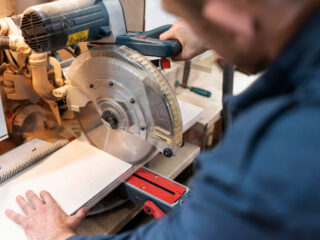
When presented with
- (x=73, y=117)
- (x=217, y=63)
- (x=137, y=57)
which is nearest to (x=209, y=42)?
(x=137, y=57)

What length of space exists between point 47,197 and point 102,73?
0.44m

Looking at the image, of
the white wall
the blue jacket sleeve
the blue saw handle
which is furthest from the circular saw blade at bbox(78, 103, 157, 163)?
the white wall

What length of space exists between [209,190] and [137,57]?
710 mm

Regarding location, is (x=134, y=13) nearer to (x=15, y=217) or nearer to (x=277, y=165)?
(x=15, y=217)

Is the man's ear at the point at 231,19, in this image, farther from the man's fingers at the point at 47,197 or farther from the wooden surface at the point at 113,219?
the wooden surface at the point at 113,219

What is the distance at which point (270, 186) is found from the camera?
13.6 inches

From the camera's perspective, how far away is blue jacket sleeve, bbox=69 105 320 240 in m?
0.34

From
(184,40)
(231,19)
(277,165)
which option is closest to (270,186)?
(277,165)

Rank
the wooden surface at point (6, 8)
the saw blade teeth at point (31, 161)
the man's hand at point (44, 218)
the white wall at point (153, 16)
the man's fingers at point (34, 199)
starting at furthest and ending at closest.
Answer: the white wall at point (153, 16)
the wooden surface at point (6, 8)
the saw blade teeth at point (31, 161)
the man's fingers at point (34, 199)
the man's hand at point (44, 218)

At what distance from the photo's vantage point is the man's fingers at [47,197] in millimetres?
969

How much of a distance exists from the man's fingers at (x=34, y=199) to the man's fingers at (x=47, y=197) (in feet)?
0.04

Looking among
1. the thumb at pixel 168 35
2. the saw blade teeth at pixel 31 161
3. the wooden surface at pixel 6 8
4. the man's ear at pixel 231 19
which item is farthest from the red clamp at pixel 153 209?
the wooden surface at pixel 6 8

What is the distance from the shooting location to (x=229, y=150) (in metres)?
0.37

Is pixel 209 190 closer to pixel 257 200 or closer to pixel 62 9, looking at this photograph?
pixel 257 200
